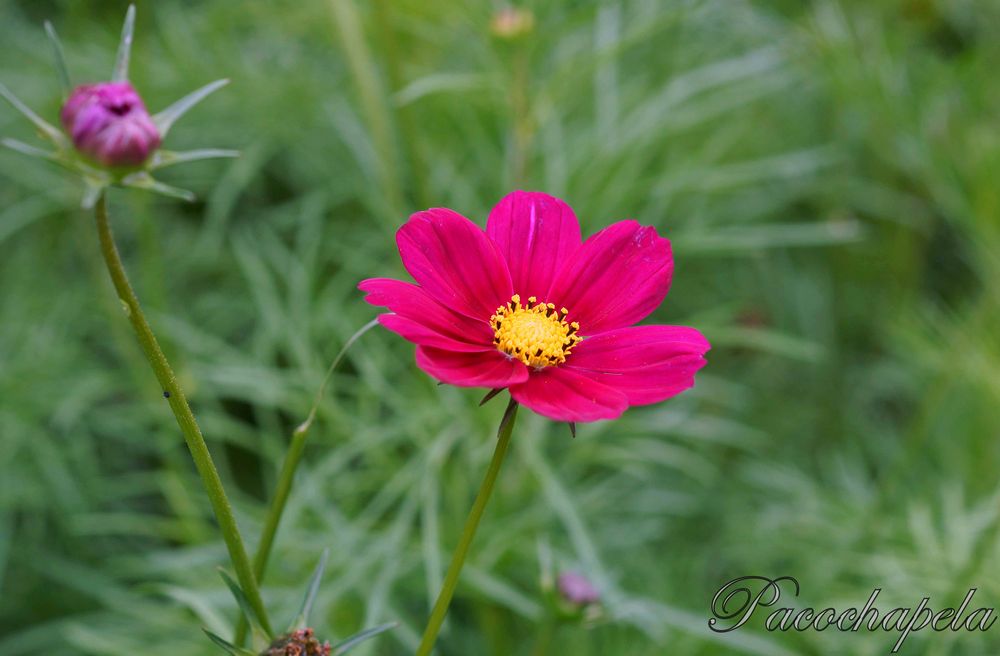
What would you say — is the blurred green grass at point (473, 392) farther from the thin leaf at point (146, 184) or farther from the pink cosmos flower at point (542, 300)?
the thin leaf at point (146, 184)

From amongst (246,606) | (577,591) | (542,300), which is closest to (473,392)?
(577,591)

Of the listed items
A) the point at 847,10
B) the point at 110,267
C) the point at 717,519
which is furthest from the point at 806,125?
the point at 110,267

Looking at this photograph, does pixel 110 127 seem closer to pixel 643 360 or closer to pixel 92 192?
pixel 92 192

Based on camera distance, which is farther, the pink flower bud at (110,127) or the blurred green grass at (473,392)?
the blurred green grass at (473,392)

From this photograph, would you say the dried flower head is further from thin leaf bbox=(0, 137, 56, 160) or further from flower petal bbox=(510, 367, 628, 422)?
flower petal bbox=(510, 367, 628, 422)

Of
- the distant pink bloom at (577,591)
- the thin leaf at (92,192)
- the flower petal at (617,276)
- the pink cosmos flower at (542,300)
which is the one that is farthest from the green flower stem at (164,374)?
the distant pink bloom at (577,591)

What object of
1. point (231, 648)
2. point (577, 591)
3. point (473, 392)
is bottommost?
point (231, 648)
